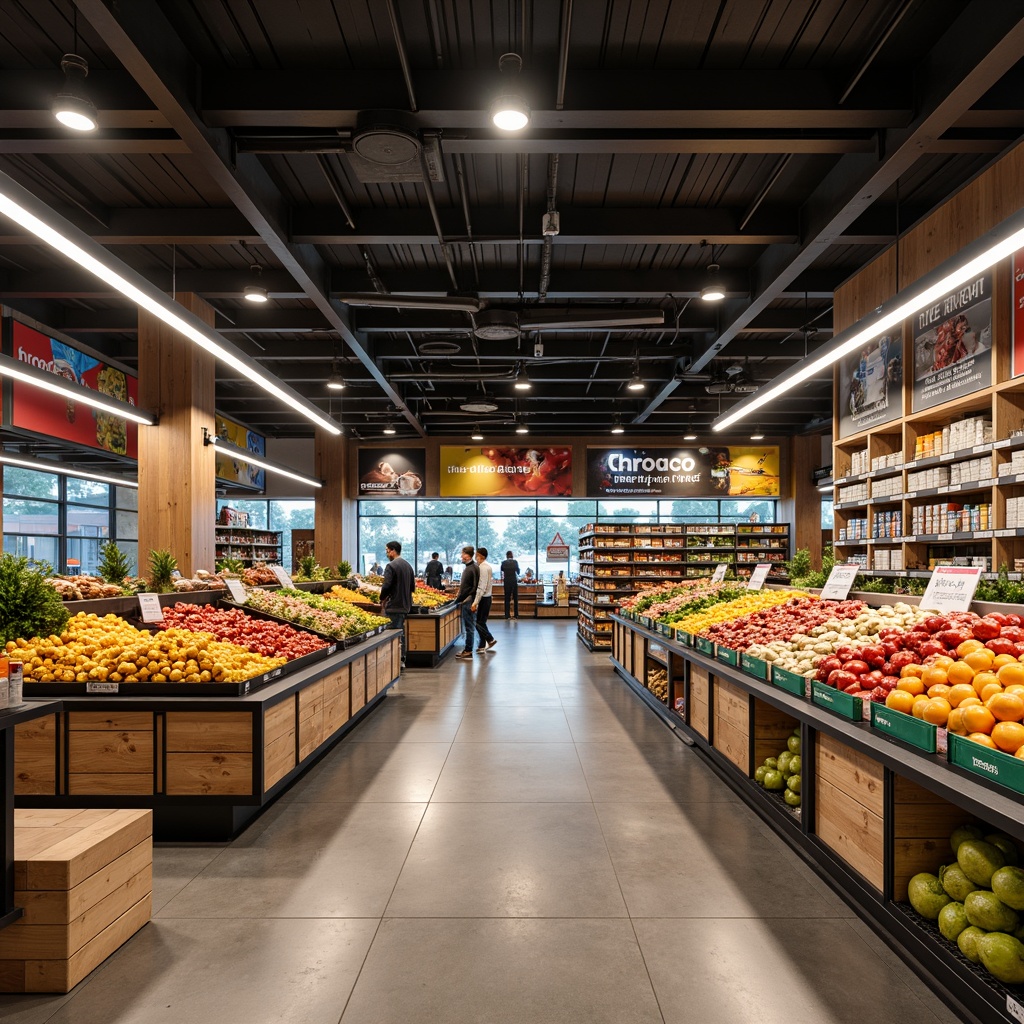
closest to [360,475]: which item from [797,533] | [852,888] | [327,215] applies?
[797,533]

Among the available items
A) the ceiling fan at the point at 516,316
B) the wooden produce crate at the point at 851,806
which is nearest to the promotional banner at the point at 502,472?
the ceiling fan at the point at 516,316

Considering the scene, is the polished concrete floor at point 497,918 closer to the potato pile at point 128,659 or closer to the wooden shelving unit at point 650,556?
the potato pile at point 128,659

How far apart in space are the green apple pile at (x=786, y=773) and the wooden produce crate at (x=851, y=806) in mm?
395

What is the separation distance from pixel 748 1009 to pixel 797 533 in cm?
1699

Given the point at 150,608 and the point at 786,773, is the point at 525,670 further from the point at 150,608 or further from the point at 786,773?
the point at 786,773

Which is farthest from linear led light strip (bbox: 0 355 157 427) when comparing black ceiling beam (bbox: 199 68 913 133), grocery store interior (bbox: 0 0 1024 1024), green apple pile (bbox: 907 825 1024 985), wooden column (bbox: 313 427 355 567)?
wooden column (bbox: 313 427 355 567)

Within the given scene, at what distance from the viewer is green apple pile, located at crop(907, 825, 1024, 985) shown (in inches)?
89.1

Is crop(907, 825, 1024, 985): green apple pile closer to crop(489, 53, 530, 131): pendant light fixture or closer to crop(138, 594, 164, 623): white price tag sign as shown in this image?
crop(489, 53, 530, 131): pendant light fixture

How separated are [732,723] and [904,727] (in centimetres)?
211

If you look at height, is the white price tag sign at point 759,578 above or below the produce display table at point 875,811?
above

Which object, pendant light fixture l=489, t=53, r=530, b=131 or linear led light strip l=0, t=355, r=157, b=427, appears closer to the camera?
pendant light fixture l=489, t=53, r=530, b=131

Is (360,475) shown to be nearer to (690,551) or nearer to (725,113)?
(690,551)

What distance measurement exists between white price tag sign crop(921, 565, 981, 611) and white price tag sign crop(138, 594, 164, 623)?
5.26m

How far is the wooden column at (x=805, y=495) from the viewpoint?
1820 centimetres
